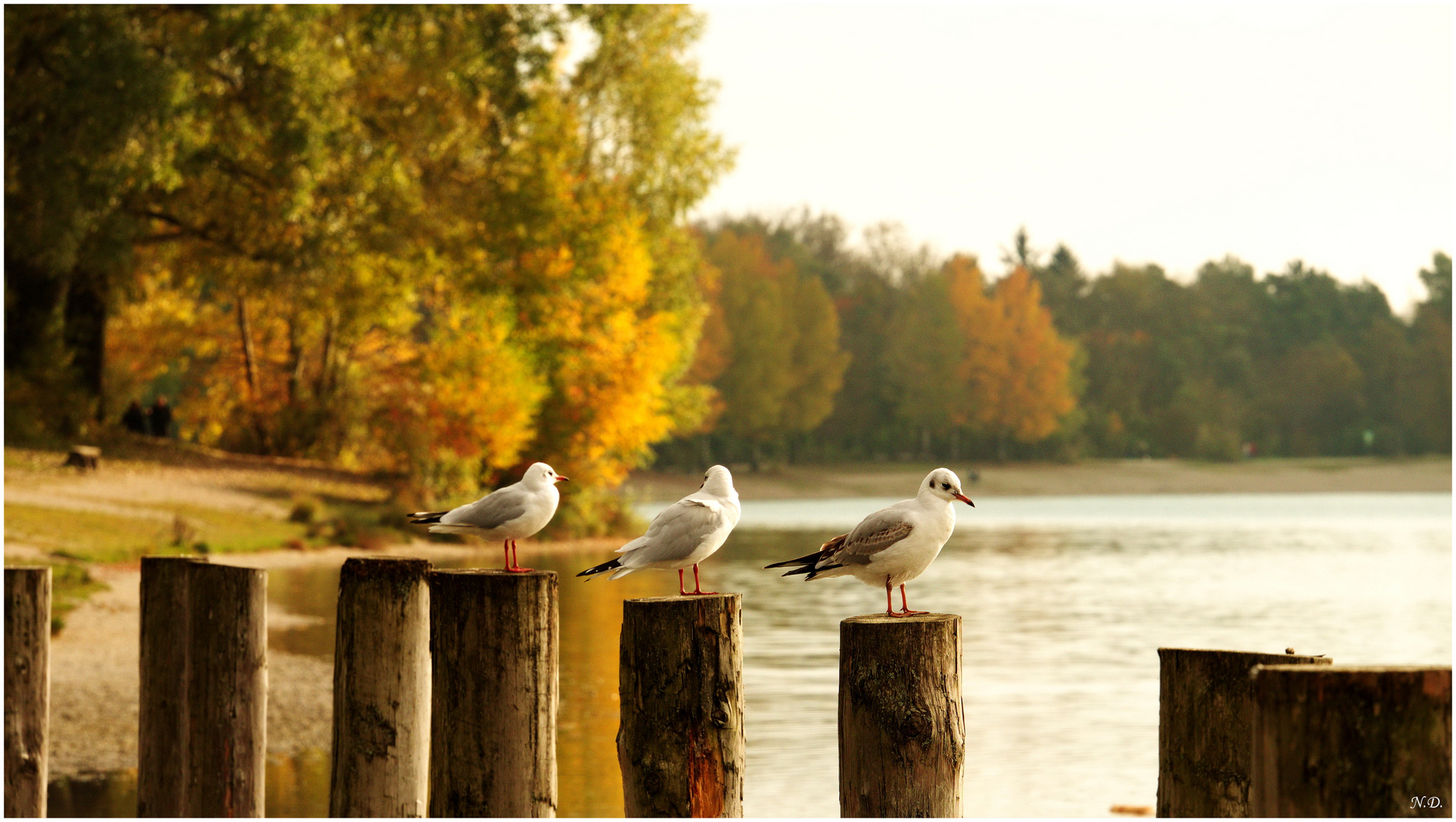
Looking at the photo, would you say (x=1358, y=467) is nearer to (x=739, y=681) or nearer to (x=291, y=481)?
(x=291, y=481)

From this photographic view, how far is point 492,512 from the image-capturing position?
5898mm

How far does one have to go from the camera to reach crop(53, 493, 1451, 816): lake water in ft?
40.7

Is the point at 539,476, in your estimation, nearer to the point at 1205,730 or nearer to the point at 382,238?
the point at 1205,730

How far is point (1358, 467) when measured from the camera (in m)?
89.5

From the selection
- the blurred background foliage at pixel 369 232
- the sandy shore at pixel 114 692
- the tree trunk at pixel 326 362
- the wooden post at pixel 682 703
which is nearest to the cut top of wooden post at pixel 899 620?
the wooden post at pixel 682 703

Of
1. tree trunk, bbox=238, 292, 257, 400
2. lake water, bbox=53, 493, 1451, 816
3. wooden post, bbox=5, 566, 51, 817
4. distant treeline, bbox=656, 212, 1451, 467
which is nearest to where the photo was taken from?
wooden post, bbox=5, 566, 51, 817

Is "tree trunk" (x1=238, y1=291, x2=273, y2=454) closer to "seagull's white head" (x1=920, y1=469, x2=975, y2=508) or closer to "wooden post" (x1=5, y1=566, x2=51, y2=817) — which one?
"wooden post" (x1=5, y1=566, x2=51, y2=817)

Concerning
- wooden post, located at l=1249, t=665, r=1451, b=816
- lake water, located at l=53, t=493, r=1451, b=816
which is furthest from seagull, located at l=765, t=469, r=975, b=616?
lake water, located at l=53, t=493, r=1451, b=816

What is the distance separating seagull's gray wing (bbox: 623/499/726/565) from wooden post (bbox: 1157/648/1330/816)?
1529mm

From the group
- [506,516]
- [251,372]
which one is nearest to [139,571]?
[506,516]

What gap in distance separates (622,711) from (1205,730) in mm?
1684

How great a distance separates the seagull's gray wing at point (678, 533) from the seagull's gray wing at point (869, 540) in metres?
0.40

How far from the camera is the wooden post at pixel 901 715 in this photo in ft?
14.0

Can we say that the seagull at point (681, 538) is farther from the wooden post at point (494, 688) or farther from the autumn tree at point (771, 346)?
the autumn tree at point (771, 346)
